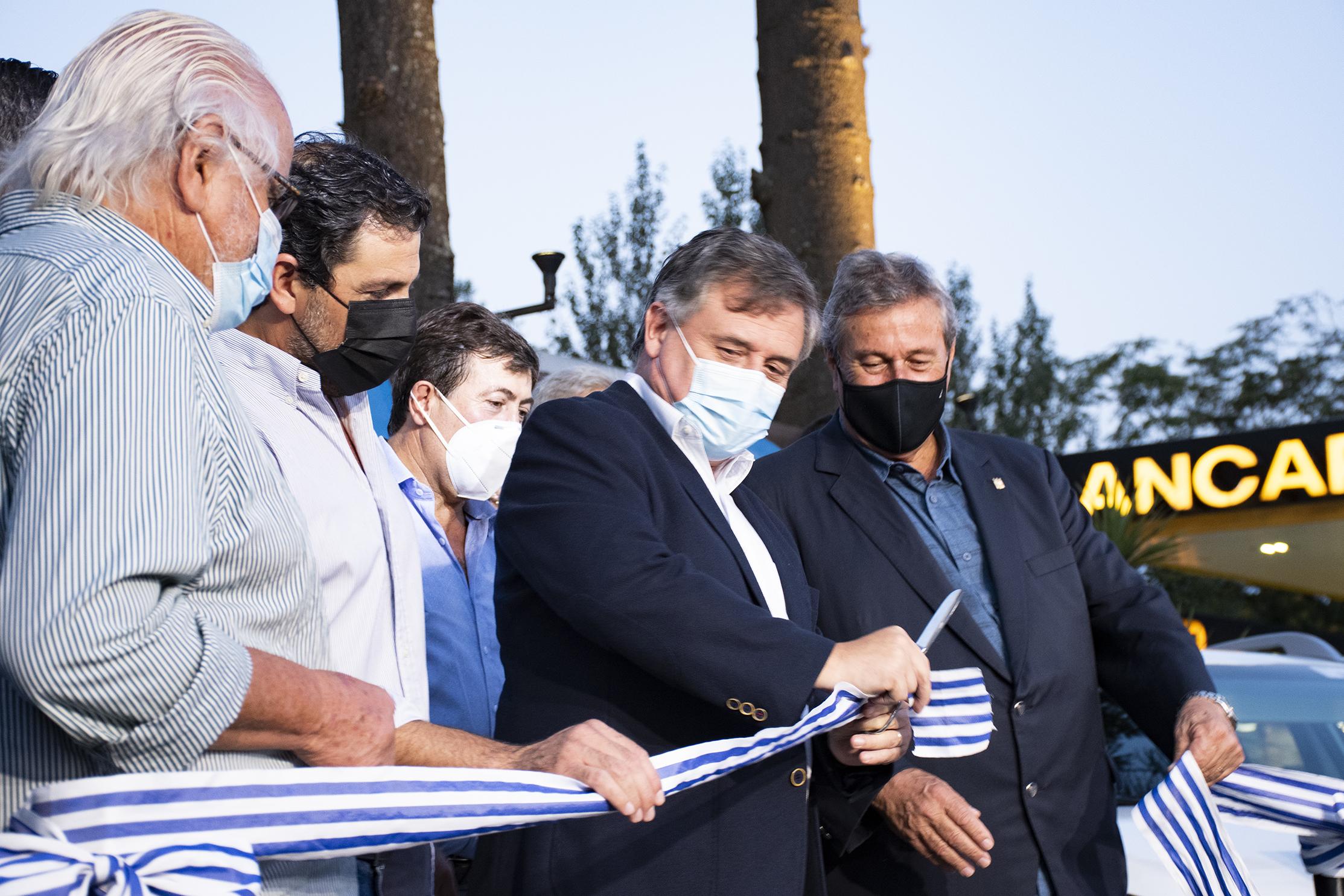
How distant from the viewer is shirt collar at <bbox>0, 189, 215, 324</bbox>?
5.24 ft

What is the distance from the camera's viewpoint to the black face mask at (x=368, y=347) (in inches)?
110

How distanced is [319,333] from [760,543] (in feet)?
3.45

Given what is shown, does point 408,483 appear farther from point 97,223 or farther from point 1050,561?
point 97,223

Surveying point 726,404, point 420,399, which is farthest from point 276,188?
point 420,399

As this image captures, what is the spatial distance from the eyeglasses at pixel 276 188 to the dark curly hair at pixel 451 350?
160 cm

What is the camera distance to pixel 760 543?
2695 mm

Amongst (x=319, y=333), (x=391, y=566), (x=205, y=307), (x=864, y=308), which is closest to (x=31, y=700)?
(x=205, y=307)

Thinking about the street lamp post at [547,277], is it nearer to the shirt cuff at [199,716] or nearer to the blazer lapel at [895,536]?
the blazer lapel at [895,536]

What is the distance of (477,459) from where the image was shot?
362 centimetres

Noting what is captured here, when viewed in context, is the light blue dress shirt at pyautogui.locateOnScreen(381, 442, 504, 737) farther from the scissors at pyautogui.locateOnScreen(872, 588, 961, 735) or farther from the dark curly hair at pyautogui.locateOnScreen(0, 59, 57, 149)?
the dark curly hair at pyautogui.locateOnScreen(0, 59, 57, 149)

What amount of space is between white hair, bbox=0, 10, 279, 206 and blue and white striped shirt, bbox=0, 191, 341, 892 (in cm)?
6

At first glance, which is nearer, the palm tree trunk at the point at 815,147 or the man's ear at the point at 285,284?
the man's ear at the point at 285,284

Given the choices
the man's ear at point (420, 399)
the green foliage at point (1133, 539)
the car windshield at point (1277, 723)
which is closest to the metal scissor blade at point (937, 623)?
the man's ear at point (420, 399)

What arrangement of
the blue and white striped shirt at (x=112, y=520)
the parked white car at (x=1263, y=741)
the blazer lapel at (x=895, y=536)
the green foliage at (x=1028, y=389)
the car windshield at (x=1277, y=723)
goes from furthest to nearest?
the green foliage at (x=1028, y=389) → the car windshield at (x=1277, y=723) → the parked white car at (x=1263, y=741) → the blazer lapel at (x=895, y=536) → the blue and white striped shirt at (x=112, y=520)
